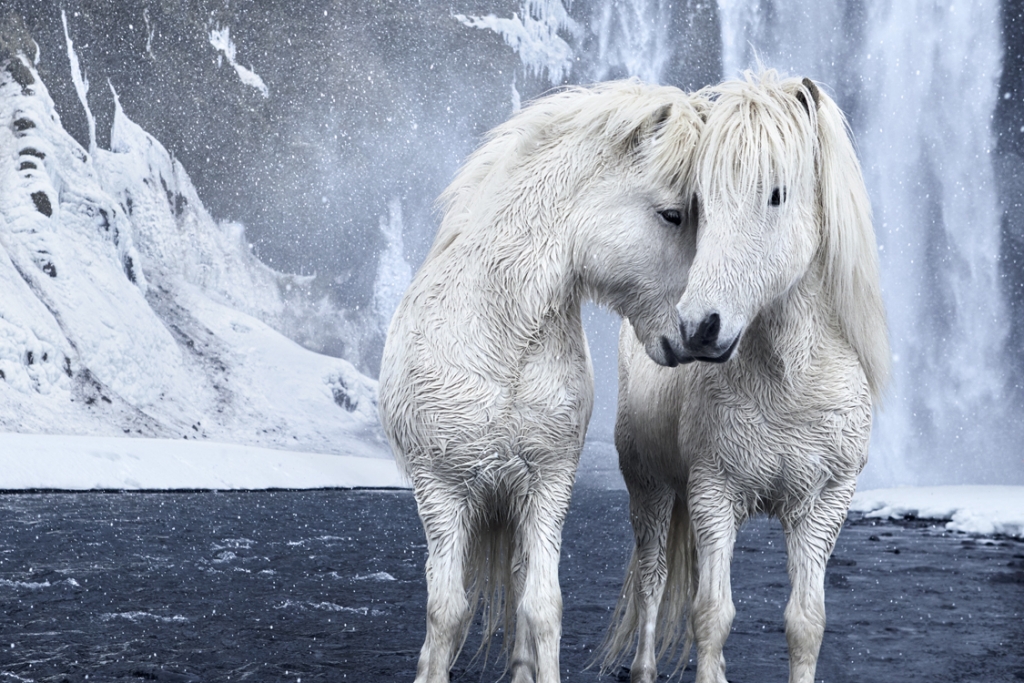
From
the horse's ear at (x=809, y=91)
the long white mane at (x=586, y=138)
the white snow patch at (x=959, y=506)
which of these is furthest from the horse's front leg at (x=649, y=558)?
the white snow patch at (x=959, y=506)

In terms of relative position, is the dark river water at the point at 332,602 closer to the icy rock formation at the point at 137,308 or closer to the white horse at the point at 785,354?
the white horse at the point at 785,354

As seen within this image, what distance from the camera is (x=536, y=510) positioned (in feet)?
7.09

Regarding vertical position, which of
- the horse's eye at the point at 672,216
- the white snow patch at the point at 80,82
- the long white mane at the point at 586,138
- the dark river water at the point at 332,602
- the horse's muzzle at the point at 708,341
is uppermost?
the white snow patch at the point at 80,82

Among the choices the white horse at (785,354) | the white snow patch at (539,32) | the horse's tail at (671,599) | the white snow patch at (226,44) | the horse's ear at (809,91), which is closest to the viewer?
the white horse at (785,354)

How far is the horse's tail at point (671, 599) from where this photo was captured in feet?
10.6

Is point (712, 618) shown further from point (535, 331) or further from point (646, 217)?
point (646, 217)

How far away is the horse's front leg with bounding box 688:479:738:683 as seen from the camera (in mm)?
2354

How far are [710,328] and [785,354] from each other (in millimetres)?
467

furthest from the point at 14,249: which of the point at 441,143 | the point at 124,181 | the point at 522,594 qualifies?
the point at 522,594

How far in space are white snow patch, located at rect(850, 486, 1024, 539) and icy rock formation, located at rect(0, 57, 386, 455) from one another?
9056 mm

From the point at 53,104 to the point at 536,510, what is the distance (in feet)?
58.7

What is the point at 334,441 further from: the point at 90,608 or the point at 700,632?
the point at 700,632

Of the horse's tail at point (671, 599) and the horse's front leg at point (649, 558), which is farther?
the horse's tail at point (671, 599)

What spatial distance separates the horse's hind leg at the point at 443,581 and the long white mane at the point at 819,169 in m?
1.00
